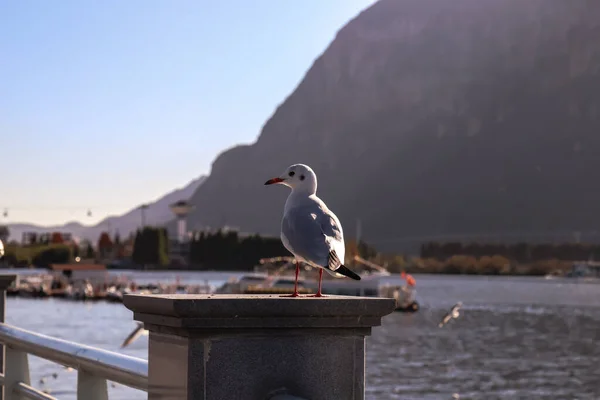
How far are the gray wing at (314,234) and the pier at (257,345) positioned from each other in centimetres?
35

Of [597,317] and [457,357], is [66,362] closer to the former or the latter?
[457,357]

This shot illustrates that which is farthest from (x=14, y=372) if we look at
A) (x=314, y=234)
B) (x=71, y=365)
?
(x=314, y=234)

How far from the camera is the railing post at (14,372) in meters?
7.43

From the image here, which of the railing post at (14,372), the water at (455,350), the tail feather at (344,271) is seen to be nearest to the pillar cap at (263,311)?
the tail feather at (344,271)

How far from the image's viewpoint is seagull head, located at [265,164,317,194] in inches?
175

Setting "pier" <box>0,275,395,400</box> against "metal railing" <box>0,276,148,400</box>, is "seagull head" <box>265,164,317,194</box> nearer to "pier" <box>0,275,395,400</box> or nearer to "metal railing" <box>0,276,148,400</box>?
"pier" <box>0,275,395,400</box>

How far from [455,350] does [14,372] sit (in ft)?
236

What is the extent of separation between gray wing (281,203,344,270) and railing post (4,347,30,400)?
3789 mm

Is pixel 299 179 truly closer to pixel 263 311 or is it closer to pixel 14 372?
pixel 263 311

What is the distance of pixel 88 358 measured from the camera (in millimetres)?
5559

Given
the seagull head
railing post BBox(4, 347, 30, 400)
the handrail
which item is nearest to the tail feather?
the seagull head

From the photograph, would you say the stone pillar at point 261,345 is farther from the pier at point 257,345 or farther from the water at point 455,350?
the water at point 455,350

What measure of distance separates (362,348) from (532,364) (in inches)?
2664

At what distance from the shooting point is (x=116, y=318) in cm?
11119
